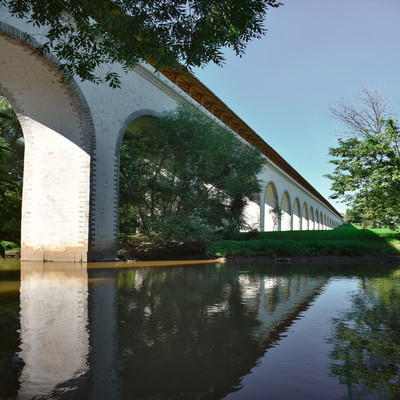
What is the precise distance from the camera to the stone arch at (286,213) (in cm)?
3509

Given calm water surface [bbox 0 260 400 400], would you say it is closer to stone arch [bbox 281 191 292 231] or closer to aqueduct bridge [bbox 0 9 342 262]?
aqueduct bridge [bbox 0 9 342 262]

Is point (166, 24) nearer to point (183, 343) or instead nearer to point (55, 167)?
point (183, 343)

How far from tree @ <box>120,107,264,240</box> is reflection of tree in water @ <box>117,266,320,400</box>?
848 cm

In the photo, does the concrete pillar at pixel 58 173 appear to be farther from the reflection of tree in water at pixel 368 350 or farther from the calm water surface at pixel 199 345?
the reflection of tree in water at pixel 368 350

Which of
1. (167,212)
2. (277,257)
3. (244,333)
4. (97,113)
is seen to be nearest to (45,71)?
(97,113)

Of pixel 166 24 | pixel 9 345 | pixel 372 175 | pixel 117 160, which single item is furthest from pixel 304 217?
pixel 9 345

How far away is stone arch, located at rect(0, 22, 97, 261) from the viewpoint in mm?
11062

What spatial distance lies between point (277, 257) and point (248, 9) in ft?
30.6

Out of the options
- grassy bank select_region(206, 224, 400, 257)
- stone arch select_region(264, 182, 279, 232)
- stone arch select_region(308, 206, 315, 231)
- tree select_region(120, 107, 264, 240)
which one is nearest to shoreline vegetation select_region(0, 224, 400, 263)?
grassy bank select_region(206, 224, 400, 257)

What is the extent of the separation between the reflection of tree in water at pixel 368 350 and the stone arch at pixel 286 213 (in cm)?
3122

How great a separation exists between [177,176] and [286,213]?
2441cm

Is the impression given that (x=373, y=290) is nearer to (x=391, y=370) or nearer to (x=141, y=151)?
(x=391, y=370)

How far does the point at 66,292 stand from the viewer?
17.0 feet

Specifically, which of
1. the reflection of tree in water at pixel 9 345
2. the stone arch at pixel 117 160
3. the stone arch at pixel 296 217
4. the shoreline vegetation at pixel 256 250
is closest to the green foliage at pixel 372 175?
the shoreline vegetation at pixel 256 250
